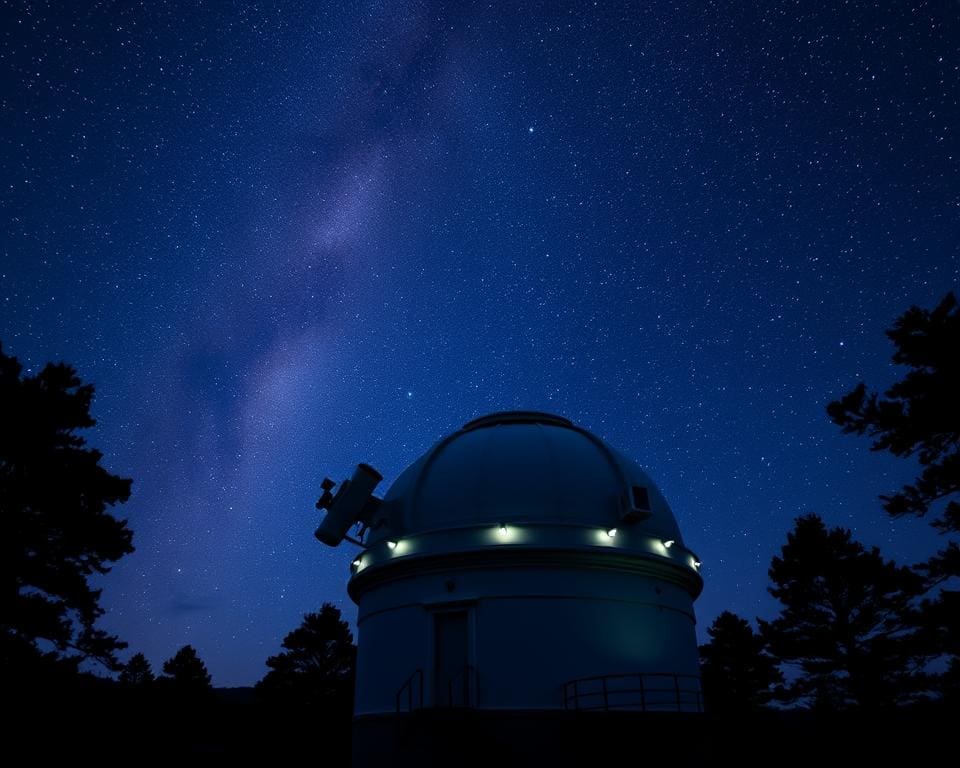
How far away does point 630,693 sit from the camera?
13914 millimetres

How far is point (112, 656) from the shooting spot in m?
15.2

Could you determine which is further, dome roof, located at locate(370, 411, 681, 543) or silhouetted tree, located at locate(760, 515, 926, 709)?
silhouetted tree, located at locate(760, 515, 926, 709)

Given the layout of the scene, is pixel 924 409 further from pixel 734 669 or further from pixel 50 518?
pixel 734 669

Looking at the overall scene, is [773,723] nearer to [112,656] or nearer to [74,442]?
[112,656]

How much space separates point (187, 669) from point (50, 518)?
4518cm

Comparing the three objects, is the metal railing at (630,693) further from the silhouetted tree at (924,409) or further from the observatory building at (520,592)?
the silhouetted tree at (924,409)

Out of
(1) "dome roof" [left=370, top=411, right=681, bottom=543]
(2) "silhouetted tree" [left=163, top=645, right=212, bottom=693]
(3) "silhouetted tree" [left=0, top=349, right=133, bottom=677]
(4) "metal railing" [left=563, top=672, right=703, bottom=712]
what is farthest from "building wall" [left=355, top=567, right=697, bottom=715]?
(2) "silhouetted tree" [left=163, top=645, right=212, bottom=693]

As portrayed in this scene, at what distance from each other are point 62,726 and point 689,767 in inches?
533

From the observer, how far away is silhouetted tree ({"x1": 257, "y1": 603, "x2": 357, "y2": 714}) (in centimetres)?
3994

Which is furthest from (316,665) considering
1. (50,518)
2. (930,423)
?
(930,423)

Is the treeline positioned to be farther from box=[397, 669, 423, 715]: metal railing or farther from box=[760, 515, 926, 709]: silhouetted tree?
box=[397, 669, 423, 715]: metal railing

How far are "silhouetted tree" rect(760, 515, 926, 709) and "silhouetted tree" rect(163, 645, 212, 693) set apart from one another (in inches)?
1759

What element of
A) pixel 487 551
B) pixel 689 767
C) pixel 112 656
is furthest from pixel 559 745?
pixel 112 656

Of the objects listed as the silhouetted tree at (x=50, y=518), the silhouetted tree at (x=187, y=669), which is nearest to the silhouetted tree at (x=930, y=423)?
the silhouetted tree at (x=50, y=518)
